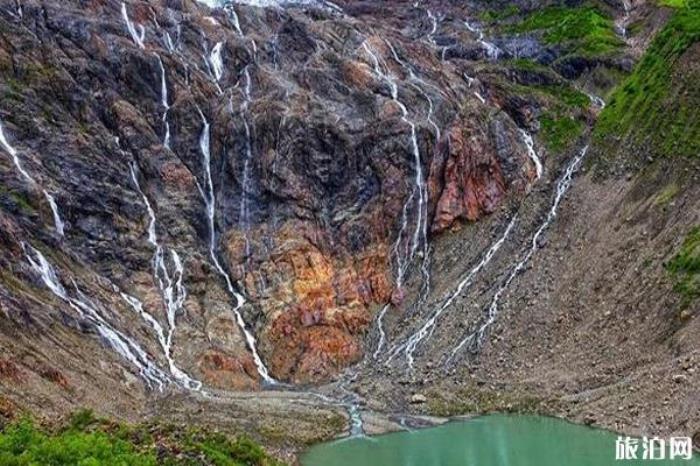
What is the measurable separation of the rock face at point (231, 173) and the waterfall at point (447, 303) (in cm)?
478

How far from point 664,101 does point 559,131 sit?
53.9ft

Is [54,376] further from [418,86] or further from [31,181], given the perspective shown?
[418,86]

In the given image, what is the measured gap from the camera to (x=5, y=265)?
63562mm

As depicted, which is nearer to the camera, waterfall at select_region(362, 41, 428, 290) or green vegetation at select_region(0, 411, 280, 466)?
green vegetation at select_region(0, 411, 280, 466)

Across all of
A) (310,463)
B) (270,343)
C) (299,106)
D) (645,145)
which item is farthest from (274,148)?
(310,463)

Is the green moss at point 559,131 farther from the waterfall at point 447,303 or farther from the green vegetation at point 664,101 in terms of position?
the waterfall at point 447,303

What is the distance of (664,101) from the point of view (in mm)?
83000

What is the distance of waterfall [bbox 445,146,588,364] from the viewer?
6825 cm

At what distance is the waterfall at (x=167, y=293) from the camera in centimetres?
6619

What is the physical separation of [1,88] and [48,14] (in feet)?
60.4

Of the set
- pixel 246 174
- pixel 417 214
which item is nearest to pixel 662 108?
pixel 417 214

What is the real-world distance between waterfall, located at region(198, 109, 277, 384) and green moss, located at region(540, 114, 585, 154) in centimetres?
4043

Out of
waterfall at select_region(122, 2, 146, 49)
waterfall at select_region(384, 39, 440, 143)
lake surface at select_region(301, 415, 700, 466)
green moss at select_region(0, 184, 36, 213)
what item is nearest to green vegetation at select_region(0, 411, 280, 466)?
lake surface at select_region(301, 415, 700, 466)

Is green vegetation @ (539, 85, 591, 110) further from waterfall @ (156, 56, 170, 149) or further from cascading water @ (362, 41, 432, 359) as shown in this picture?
waterfall @ (156, 56, 170, 149)
